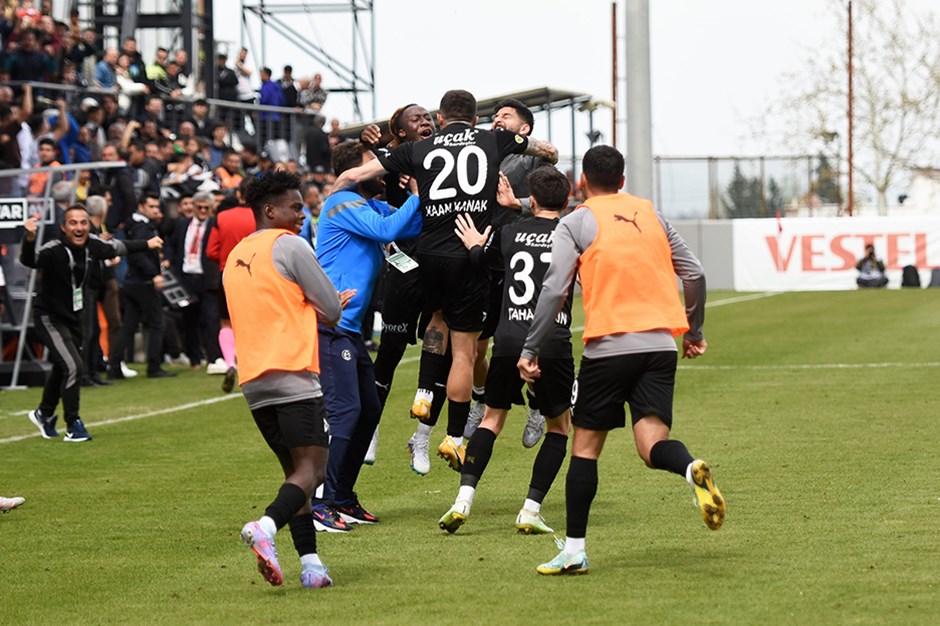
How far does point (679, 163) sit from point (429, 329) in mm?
41051

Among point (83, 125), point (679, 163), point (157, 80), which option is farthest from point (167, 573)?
point (679, 163)

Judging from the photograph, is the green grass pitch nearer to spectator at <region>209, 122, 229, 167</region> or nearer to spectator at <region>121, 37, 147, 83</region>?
spectator at <region>209, 122, 229, 167</region>

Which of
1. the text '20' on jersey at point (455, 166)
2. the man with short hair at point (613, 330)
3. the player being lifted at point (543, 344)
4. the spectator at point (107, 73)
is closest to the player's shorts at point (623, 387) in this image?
the man with short hair at point (613, 330)

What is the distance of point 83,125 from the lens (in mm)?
23281

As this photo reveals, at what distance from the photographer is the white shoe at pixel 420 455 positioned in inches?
395

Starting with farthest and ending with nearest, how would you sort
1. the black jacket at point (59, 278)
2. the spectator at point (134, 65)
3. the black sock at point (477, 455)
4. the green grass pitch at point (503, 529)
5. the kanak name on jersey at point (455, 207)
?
the spectator at point (134, 65) < the black jacket at point (59, 278) < the kanak name on jersey at point (455, 207) < the black sock at point (477, 455) < the green grass pitch at point (503, 529)

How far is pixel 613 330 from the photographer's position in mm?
7344

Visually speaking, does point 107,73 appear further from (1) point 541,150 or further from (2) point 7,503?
Result: (1) point 541,150

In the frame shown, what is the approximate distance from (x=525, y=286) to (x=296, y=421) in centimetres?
180

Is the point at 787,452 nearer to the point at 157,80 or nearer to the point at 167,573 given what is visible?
the point at 167,573

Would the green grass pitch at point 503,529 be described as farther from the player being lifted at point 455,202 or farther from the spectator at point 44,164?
the spectator at point 44,164

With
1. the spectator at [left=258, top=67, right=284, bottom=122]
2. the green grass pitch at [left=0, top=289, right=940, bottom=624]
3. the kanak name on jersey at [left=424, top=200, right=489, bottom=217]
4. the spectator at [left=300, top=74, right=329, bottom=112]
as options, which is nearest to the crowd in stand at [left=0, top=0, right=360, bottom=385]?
the spectator at [left=258, top=67, right=284, bottom=122]

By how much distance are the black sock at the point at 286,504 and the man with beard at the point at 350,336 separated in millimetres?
1528

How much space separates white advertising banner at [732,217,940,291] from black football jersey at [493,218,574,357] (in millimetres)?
34041
